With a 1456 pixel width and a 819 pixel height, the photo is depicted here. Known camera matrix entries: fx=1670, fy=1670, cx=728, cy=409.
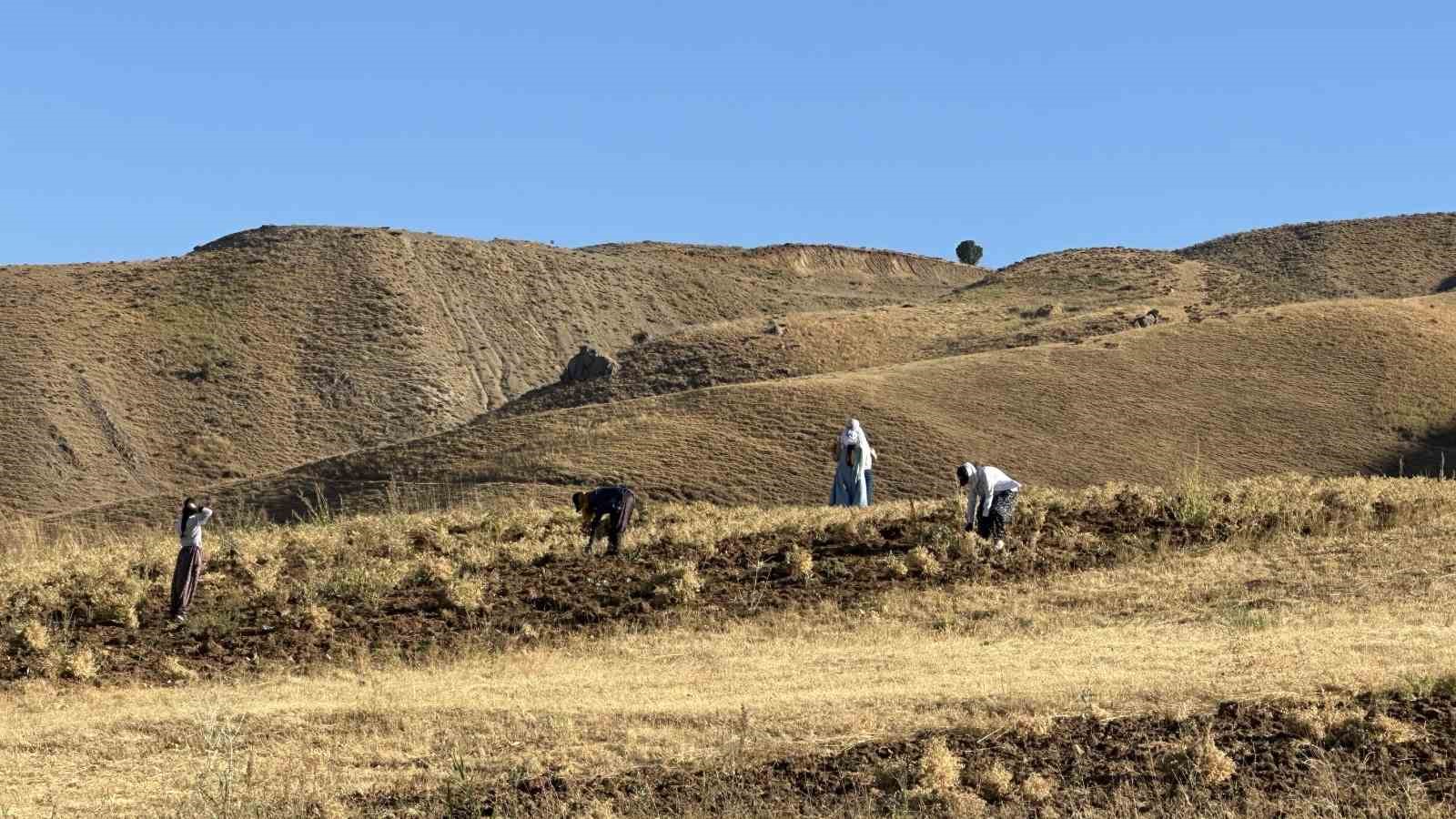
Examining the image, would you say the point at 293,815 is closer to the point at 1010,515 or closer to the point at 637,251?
the point at 1010,515

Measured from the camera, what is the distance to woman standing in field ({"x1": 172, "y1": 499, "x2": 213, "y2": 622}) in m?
16.0

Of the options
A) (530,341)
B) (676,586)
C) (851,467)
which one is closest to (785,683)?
(676,586)

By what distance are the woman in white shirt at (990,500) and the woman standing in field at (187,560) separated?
7663mm

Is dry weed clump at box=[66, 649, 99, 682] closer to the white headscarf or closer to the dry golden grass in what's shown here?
the dry golden grass

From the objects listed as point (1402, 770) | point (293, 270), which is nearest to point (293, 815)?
point (1402, 770)

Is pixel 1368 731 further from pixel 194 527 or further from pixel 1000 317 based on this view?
pixel 1000 317

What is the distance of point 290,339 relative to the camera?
62406mm

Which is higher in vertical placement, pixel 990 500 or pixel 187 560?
pixel 990 500

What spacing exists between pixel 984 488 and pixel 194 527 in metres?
7.96

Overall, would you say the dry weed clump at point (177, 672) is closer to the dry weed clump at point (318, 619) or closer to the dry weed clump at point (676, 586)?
the dry weed clump at point (318, 619)

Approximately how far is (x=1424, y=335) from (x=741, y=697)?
3657 centimetres

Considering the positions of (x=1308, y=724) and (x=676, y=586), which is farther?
(x=676, y=586)

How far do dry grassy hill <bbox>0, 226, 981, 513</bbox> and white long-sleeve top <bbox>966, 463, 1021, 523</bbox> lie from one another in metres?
34.4

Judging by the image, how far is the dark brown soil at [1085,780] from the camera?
899cm
